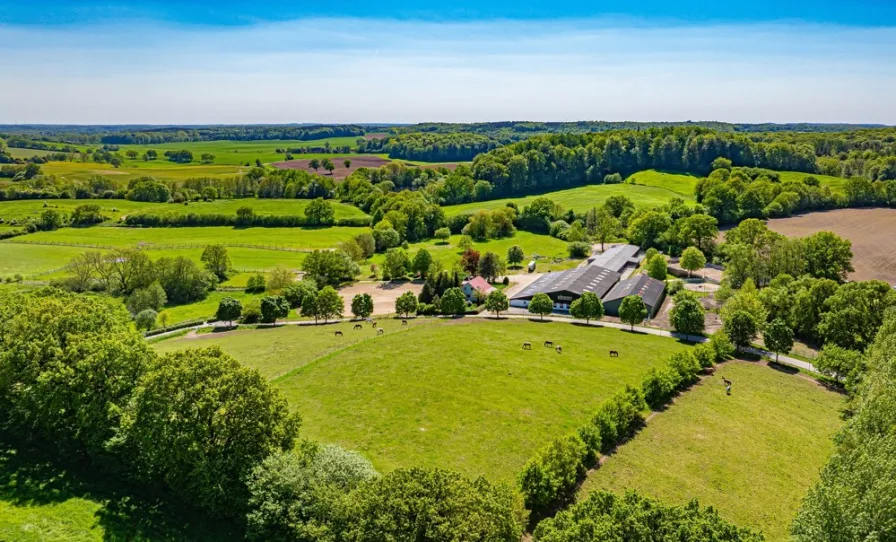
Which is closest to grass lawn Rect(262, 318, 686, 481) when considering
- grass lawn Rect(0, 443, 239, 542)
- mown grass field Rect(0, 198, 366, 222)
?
grass lawn Rect(0, 443, 239, 542)

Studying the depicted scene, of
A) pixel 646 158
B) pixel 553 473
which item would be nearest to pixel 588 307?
pixel 553 473

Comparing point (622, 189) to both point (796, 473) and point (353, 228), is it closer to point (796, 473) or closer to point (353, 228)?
point (353, 228)

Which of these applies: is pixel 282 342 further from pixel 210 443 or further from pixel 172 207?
pixel 172 207

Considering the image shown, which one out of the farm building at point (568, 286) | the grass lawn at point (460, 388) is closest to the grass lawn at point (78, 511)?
the grass lawn at point (460, 388)

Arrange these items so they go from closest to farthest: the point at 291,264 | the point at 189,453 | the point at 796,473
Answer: the point at 189,453, the point at 796,473, the point at 291,264

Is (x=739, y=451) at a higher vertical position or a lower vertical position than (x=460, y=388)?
lower

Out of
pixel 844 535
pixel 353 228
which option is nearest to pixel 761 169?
pixel 353 228

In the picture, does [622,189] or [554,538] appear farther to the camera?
[622,189]
